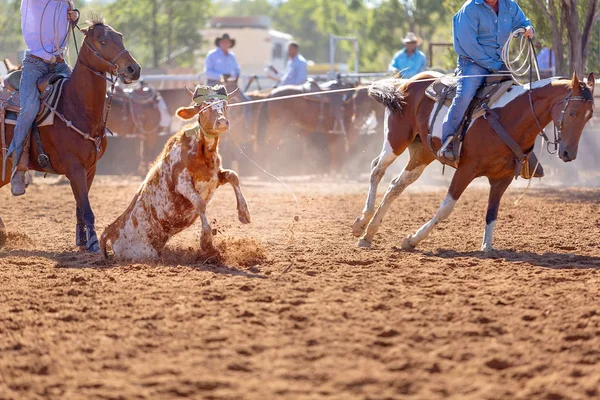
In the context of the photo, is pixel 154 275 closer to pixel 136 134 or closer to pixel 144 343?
pixel 144 343

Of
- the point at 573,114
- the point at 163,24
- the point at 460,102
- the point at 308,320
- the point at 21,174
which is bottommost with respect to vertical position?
the point at 308,320

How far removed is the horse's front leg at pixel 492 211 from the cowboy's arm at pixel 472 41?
108cm

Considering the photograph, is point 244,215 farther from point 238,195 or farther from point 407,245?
point 407,245

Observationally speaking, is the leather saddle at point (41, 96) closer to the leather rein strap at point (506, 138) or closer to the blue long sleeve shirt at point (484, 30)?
the blue long sleeve shirt at point (484, 30)

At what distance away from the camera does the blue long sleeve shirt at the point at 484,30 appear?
28.6 ft

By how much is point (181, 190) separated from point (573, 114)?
11.6 ft

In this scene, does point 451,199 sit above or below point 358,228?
above

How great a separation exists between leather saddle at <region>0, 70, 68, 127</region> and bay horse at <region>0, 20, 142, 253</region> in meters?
0.07

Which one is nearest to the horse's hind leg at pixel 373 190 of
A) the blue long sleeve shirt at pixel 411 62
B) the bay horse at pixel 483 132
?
the bay horse at pixel 483 132

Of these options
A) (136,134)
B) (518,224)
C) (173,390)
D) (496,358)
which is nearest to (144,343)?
(173,390)

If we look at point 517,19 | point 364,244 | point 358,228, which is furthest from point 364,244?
point 517,19

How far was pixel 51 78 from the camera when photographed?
30.5 ft

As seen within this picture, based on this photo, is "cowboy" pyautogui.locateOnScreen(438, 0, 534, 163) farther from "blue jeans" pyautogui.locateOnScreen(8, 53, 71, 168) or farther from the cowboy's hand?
"blue jeans" pyautogui.locateOnScreen(8, 53, 71, 168)

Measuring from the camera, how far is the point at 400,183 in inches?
372
